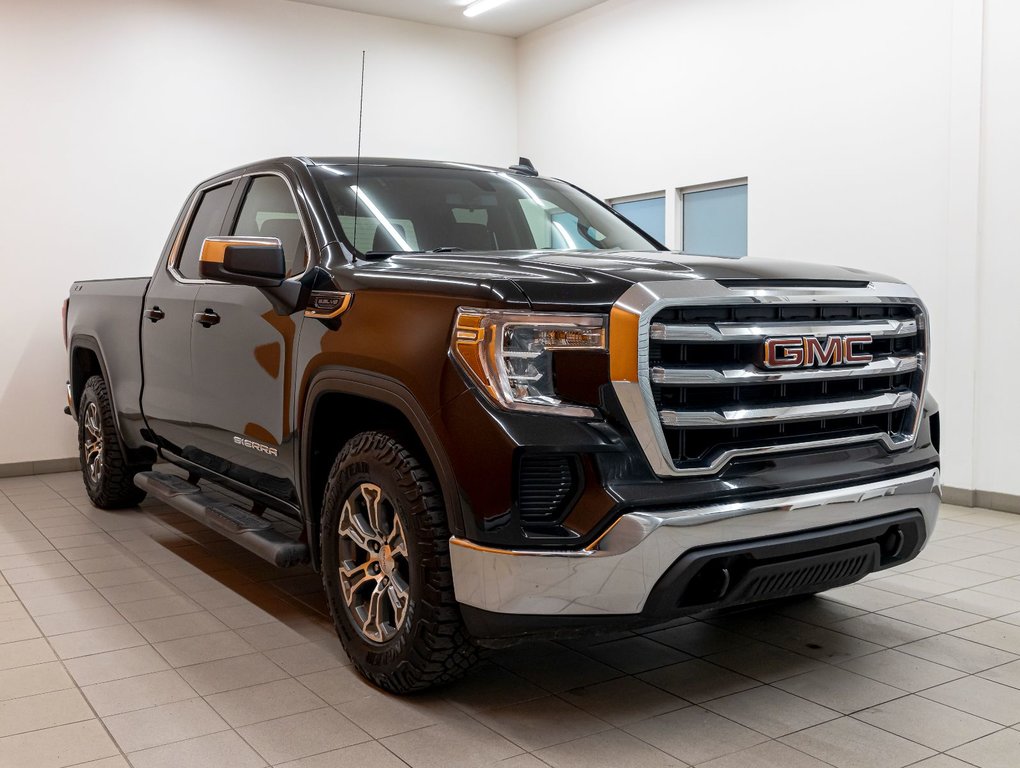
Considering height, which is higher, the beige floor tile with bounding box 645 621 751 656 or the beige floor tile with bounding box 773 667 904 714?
the beige floor tile with bounding box 773 667 904 714

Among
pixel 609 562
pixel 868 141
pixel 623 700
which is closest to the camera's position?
pixel 609 562

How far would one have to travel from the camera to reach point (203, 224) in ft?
14.6

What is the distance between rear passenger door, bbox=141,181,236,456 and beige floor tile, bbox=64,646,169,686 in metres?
1.08

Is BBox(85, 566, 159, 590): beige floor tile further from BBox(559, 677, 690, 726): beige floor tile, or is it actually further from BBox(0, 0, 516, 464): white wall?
BBox(0, 0, 516, 464): white wall

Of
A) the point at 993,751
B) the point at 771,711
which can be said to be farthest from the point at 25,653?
the point at 993,751

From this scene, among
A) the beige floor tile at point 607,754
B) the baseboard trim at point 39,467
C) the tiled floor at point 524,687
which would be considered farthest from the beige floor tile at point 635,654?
the baseboard trim at point 39,467

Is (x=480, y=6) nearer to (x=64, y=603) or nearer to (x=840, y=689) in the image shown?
(x=64, y=603)

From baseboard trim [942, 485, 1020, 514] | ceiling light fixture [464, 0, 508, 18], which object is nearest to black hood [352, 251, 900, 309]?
baseboard trim [942, 485, 1020, 514]

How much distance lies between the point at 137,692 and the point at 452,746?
1.07 meters

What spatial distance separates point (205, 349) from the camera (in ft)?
12.8

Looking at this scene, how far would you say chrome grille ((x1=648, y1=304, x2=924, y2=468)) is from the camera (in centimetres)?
243

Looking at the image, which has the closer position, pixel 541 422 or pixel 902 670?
pixel 541 422

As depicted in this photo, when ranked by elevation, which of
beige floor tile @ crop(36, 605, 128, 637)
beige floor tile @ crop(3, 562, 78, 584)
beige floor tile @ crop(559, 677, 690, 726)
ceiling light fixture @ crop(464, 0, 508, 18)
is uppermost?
ceiling light fixture @ crop(464, 0, 508, 18)

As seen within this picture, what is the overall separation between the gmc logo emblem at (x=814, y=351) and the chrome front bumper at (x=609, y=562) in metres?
0.36
